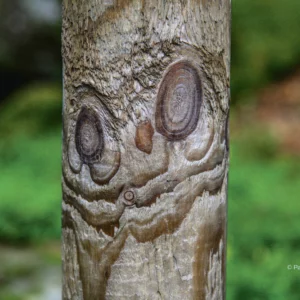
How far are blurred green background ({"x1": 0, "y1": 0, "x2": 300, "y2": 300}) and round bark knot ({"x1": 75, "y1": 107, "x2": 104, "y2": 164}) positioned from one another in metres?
2.10

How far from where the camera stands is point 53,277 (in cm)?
372

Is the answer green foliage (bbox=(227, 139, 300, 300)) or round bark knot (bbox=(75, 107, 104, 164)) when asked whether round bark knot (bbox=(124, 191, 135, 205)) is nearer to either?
round bark knot (bbox=(75, 107, 104, 164))

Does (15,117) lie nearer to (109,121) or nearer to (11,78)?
(11,78)

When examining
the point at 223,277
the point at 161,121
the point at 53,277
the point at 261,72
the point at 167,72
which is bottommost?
the point at 53,277

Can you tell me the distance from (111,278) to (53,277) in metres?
2.33

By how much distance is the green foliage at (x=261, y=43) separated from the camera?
1020 centimetres

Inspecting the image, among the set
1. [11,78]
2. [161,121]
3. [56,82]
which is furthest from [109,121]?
[11,78]

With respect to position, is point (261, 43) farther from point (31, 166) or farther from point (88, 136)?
point (88, 136)

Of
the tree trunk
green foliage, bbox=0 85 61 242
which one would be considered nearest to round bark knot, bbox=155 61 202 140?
the tree trunk

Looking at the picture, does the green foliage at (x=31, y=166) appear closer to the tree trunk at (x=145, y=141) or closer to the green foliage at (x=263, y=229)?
the green foliage at (x=263, y=229)

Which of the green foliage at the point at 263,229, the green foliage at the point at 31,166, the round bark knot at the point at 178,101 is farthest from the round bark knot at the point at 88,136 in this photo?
the green foliage at the point at 31,166

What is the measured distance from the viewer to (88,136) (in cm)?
148

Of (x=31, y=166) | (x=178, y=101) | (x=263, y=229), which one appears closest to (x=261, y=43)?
(x=31, y=166)

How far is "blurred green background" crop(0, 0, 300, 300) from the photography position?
384cm
